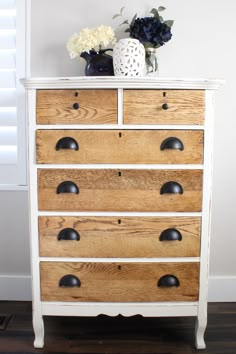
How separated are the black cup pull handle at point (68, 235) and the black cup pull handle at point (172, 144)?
20.7 inches

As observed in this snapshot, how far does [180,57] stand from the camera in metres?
1.85

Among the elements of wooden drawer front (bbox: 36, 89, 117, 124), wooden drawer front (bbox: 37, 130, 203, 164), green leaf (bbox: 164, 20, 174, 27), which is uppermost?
green leaf (bbox: 164, 20, 174, 27)

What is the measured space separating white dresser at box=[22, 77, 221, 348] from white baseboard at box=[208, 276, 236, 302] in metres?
0.50

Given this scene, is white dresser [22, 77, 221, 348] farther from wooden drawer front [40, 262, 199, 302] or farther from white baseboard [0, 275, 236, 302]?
white baseboard [0, 275, 236, 302]

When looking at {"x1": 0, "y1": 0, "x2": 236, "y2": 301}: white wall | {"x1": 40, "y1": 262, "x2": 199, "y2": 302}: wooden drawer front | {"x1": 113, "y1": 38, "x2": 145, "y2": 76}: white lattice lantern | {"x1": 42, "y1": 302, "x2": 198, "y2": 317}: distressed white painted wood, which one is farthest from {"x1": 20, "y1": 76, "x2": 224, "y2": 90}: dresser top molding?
{"x1": 42, "y1": 302, "x2": 198, "y2": 317}: distressed white painted wood

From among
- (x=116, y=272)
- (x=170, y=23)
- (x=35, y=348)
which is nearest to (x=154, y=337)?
(x=116, y=272)

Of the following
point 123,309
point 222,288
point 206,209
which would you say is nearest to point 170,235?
point 206,209

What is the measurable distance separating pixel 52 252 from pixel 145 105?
75 cm

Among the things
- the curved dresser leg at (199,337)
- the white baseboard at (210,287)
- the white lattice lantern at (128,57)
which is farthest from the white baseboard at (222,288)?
the white lattice lantern at (128,57)

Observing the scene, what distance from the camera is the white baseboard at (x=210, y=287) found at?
1.99 meters

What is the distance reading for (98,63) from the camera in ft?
5.30

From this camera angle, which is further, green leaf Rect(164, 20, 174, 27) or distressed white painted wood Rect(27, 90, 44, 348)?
green leaf Rect(164, 20, 174, 27)

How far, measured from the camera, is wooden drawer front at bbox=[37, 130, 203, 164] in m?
1.40

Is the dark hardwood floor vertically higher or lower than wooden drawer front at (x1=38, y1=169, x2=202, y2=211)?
lower
